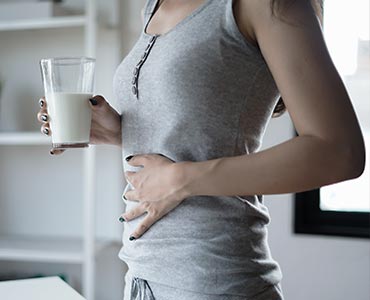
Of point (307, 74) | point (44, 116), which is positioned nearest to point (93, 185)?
point (44, 116)

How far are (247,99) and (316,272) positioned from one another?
1.36 m

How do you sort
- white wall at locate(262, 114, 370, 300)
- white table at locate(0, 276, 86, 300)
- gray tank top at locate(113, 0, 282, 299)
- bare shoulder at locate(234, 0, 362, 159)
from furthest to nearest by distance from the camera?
white wall at locate(262, 114, 370, 300) → white table at locate(0, 276, 86, 300) → gray tank top at locate(113, 0, 282, 299) → bare shoulder at locate(234, 0, 362, 159)

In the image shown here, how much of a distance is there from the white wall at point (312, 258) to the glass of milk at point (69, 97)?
114 centimetres

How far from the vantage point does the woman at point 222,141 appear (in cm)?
70

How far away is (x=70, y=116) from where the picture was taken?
0.96 meters

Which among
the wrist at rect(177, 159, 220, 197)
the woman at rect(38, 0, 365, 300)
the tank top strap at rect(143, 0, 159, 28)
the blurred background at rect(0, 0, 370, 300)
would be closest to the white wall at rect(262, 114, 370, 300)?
the blurred background at rect(0, 0, 370, 300)

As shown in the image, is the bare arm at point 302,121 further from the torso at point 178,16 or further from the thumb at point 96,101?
the thumb at point 96,101

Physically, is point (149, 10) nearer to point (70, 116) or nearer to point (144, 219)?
point (70, 116)

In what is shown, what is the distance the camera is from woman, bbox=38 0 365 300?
698mm

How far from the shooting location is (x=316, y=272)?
1.99 metres

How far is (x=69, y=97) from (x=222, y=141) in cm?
31

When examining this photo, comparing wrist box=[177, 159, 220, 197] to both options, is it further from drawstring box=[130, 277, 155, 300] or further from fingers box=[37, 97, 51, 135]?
fingers box=[37, 97, 51, 135]

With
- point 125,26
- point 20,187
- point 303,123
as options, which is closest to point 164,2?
point 303,123

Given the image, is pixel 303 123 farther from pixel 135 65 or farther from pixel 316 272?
pixel 316 272
